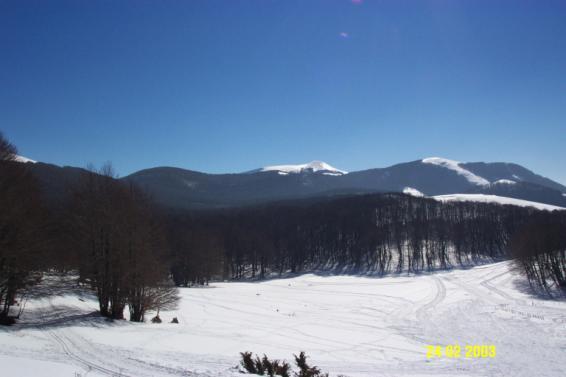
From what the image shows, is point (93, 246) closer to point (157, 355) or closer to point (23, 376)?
point (157, 355)

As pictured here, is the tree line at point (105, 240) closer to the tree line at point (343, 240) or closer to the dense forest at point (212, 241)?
the dense forest at point (212, 241)

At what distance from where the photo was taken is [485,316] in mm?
38688

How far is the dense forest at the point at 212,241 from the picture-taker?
27.8m

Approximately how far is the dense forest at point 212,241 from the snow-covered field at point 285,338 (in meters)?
3.49

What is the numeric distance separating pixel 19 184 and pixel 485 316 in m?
44.7

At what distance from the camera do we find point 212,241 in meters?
86.2
